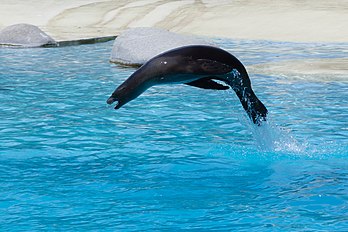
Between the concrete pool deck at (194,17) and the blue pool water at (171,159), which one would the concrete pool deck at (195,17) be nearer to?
the concrete pool deck at (194,17)

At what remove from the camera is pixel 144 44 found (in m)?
12.0

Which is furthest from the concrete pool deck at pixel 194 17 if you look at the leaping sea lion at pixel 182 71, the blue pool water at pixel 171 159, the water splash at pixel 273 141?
the leaping sea lion at pixel 182 71

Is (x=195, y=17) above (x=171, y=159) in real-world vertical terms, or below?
below

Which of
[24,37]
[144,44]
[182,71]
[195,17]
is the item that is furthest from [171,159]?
[195,17]

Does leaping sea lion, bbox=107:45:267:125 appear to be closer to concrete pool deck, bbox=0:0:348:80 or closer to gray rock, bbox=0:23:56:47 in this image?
concrete pool deck, bbox=0:0:348:80

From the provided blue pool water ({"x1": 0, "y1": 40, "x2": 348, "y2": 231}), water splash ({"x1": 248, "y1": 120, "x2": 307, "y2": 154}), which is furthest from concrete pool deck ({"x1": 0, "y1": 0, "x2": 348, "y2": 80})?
water splash ({"x1": 248, "y1": 120, "x2": 307, "y2": 154})

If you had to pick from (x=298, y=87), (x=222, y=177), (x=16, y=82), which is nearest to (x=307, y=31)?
A: (x=298, y=87)

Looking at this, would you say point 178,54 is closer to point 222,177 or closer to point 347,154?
point 222,177

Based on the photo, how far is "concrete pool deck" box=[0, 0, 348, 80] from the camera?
16.4 m

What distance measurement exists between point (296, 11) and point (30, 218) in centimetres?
1424

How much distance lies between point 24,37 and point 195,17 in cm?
A: 595

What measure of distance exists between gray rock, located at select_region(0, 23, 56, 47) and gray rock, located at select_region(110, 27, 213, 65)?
A: 304 cm

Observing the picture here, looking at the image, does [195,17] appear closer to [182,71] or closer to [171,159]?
[171,159]

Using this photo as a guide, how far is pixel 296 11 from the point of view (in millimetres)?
18062
